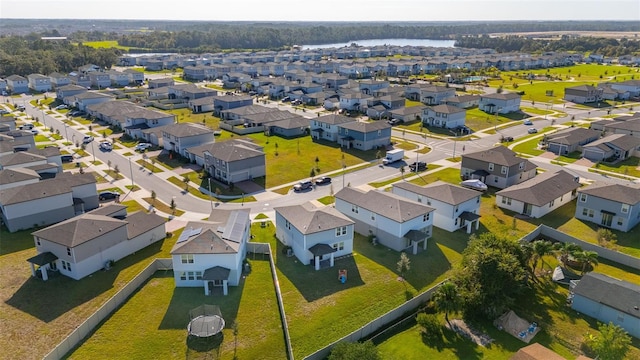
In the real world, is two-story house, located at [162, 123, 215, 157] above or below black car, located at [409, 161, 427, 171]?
above

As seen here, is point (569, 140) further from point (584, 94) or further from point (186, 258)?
point (186, 258)

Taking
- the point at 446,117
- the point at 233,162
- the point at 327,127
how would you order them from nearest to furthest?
the point at 233,162, the point at 327,127, the point at 446,117

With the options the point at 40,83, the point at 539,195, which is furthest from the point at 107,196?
the point at 40,83

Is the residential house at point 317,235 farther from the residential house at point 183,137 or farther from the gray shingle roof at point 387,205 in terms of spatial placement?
the residential house at point 183,137

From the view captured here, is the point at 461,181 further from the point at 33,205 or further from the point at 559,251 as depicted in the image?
the point at 33,205

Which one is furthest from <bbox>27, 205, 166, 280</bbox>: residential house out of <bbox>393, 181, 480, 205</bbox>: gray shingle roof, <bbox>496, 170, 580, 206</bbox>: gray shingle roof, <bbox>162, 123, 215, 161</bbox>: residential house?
<bbox>496, 170, 580, 206</bbox>: gray shingle roof

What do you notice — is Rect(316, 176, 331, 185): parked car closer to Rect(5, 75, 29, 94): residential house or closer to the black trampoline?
the black trampoline
